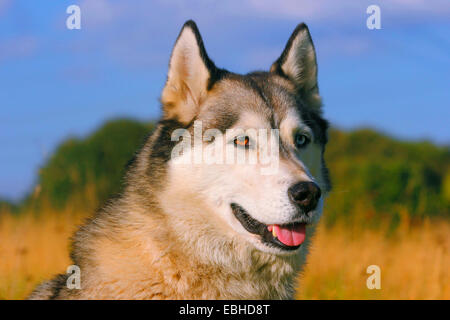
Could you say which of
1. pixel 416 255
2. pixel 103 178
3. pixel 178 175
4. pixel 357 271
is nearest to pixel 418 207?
pixel 416 255

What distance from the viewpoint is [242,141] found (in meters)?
4.05

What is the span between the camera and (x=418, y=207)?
1377cm

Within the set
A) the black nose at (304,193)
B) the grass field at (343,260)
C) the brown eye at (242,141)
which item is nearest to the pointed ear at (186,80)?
the brown eye at (242,141)

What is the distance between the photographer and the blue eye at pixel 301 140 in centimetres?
430

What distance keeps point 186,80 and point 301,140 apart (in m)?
1.01

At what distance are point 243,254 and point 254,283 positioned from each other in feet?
0.84

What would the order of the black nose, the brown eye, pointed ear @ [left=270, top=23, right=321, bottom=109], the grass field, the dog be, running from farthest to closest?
the grass field, pointed ear @ [left=270, top=23, right=321, bottom=109], the brown eye, the dog, the black nose

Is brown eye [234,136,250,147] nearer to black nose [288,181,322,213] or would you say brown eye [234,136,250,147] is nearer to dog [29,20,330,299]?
dog [29,20,330,299]

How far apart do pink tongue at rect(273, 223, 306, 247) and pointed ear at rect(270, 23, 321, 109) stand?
1352 mm

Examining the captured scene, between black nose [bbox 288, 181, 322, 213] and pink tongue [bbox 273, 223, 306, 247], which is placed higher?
black nose [bbox 288, 181, 322, 213]

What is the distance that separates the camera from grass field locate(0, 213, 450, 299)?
6.91 m

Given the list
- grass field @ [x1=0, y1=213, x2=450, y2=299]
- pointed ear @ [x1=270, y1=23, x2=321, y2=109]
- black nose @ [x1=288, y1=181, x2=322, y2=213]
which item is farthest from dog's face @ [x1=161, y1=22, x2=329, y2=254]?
grass field @ [x1=0, y1=213, x2=450, y2=299]

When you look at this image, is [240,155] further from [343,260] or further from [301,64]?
[343,260]

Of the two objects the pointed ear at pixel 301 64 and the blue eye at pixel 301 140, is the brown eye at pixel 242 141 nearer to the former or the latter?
the blue eye at pixel 301 140
